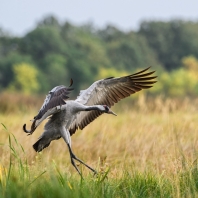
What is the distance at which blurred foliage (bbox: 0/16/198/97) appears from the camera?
60812mm

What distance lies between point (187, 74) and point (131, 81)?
5852 centimetres

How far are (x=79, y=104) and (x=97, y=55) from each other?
6449 centimetres

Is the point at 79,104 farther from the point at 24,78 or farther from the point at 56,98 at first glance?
the point at 24,78

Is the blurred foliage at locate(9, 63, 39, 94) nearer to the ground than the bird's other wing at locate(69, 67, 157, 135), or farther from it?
farther from it

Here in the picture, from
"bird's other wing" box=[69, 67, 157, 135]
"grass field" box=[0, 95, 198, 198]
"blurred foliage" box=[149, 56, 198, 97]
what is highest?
"blurred foliage" box=[149, 56, 198, 97]

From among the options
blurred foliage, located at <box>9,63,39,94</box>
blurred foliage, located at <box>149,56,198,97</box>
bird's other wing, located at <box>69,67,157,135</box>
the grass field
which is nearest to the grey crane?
bird's other wing, located at <box>69,67,157,135</box>

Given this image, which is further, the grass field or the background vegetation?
the background vegetation

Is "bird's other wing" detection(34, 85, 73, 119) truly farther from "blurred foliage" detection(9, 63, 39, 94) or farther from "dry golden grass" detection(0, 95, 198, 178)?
"blurred foliage" detection(9, 63, 39, 94)

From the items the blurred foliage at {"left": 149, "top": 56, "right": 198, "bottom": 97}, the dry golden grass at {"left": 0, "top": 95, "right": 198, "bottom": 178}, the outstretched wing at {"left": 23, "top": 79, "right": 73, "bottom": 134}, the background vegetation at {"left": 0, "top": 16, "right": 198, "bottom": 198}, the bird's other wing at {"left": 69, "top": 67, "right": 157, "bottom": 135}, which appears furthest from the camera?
the blurred foliage at {"left": 149, "top": 56, "right": 198, "bottom": 97}

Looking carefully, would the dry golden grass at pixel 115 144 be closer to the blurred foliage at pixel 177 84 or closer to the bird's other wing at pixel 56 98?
the bird's other wing at pixel 56 98

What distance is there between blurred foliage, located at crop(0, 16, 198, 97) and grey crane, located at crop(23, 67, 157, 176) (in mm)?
47229

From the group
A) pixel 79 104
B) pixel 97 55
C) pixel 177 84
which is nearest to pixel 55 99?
pixel 79 104

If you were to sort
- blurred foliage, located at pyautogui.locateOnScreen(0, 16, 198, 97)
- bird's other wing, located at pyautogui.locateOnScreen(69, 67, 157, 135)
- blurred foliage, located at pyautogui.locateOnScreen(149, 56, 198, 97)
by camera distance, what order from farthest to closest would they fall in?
blurred foliage, located at pyautogui.locateOnScreen(149, 56, 198, 97), blurred foliage, located at pyautogui.locateOnScreen(0, 16, 198, 97), bird's other wing, located at pyautogui.locateOnScreen(69, 67, 157, 135)

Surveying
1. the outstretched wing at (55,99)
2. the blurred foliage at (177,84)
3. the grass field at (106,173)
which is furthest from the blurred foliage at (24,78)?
the outstretched wing at (55,99)
